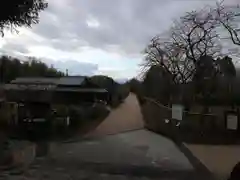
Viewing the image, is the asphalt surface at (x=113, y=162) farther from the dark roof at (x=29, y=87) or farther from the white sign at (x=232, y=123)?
the dark roof at (x=29, y=87)

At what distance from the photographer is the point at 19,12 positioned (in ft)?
45.6

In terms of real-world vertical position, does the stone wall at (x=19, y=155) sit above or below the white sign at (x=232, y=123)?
below

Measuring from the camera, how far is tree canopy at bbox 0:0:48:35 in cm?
1328

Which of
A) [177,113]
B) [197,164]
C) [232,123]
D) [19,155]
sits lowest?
[197,164]

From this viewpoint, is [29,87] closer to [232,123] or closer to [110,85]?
[232,123]

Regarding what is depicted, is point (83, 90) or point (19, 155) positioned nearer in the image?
point (19, 155)

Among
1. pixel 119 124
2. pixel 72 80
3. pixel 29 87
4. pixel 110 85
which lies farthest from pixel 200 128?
pixel 110 85

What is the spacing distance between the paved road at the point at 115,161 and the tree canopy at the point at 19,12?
453 centimetres

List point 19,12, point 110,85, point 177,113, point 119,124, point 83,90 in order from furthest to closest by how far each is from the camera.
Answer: point 110,85 < point 83,90 < point 119,124 < point 177,113 < point 19,12

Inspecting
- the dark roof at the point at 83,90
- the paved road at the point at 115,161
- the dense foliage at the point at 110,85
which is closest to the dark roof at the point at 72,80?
the dark roof at the point at 83,90

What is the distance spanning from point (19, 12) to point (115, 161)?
5.57 m

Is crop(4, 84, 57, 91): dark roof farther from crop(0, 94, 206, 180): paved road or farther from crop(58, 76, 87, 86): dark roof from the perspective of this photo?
crop(0, 94, 206, 180): paved road

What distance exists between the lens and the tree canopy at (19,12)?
43.6ft

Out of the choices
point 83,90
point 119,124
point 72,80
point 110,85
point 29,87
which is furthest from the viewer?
point 110,85
